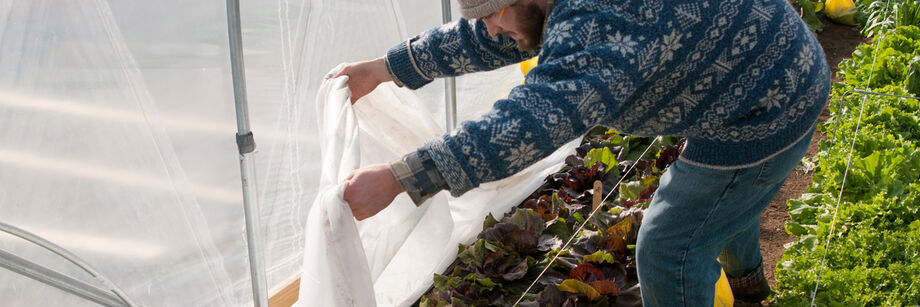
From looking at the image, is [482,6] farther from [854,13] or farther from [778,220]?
[854,13]

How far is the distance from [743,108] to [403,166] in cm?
76

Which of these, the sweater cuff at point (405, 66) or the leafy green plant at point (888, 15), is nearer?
the sweater cuff at point (405, 66)

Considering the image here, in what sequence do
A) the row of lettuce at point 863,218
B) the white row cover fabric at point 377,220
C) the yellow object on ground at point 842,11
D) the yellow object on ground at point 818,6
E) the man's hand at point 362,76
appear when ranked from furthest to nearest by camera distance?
the yellow object on ground at point 818,6 < the yellow object on ground at point 842,11 < the row of lettuce at point 863,218 < the man's hand at point 362,76 < the white row cover fabric at point 377,220

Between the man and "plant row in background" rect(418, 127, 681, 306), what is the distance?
0.53 m

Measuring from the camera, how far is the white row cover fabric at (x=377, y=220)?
1600 mm

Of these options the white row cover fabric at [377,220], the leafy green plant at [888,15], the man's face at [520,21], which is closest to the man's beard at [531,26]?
the man's face at [520,21]

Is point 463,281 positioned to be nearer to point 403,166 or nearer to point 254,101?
point 254,101

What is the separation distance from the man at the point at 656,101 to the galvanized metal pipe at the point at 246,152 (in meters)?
0.46

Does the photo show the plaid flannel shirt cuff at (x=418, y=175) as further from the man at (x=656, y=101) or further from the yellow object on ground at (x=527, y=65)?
the yellow object on ground at (x=527, y=65)

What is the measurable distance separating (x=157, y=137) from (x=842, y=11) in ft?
18.8

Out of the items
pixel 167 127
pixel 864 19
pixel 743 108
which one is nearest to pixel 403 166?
pixel 743 108

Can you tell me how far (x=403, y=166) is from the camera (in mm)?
1389

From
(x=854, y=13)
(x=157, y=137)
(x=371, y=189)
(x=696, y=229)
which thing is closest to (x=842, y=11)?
(x=854, y=13)

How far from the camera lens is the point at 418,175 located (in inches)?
54.2
